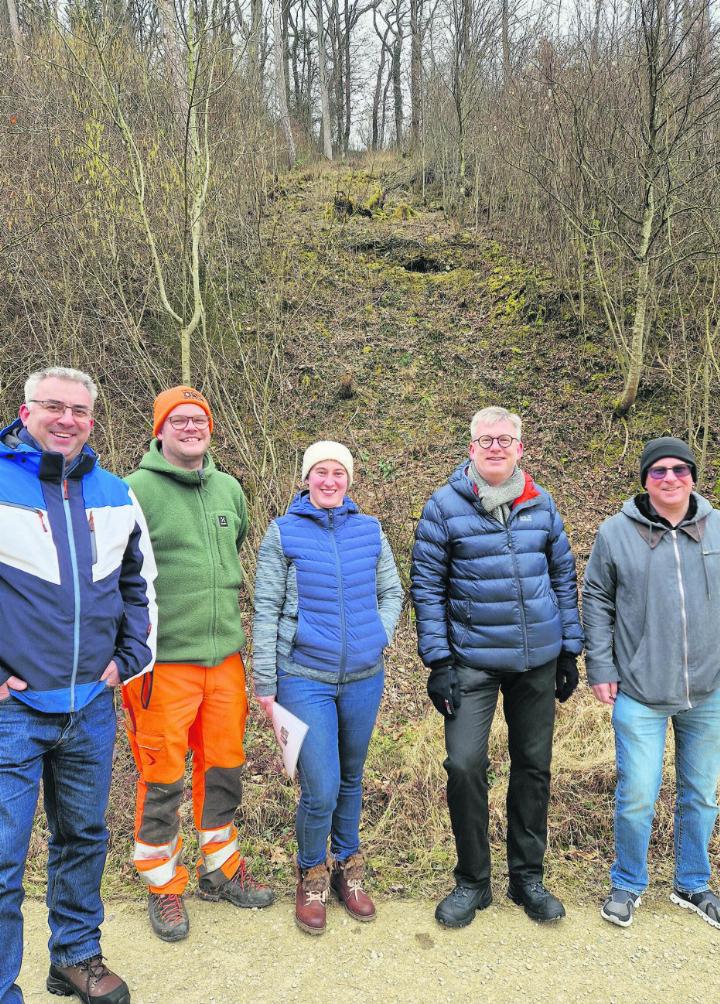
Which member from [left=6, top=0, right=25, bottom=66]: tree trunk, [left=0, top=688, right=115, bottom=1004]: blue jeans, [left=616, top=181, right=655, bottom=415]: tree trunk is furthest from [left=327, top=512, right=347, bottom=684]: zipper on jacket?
[left=6, top=0, right=25, bottom=66]: tree trunk

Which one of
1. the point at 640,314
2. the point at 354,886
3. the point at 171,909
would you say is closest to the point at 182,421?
the point at 171,909

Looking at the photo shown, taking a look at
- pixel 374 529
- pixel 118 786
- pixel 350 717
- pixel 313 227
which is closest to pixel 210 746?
pixel 350 717

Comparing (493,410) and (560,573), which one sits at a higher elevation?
(493,410)

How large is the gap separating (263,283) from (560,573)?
721cm

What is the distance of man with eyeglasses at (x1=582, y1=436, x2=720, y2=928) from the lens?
8.90ft

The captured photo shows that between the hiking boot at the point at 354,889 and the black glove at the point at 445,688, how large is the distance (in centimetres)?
91

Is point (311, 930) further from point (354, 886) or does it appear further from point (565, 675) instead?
point (565, 675)

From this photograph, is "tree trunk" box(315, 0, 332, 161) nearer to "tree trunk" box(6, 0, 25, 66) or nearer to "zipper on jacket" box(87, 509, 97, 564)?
"tree trunk" box(6, 0, 25, 66)

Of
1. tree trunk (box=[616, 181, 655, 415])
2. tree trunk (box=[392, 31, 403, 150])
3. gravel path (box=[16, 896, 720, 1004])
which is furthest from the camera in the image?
tree trunk (box=[392, 31, 403, 150])

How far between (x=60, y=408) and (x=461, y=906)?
2.87m

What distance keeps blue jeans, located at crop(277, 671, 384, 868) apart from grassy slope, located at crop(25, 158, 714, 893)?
67cm

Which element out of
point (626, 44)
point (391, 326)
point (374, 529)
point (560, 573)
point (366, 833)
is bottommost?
point (366, 833)

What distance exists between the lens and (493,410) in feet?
9.22

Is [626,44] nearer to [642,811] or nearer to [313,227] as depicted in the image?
[313,227]
